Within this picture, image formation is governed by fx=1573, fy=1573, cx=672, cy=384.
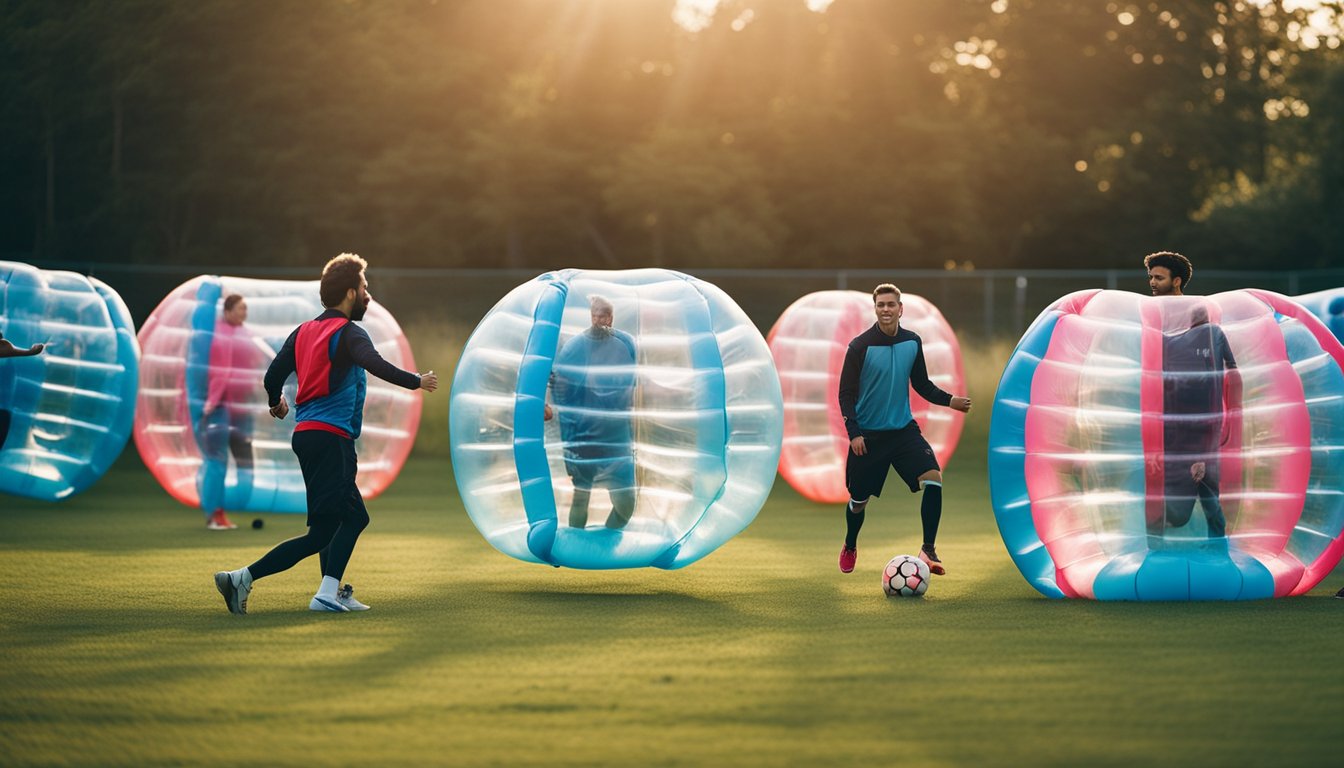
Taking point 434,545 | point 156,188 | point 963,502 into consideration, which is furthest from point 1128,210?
point 434,545

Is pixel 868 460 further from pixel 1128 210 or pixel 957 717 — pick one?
pixel 1128 210

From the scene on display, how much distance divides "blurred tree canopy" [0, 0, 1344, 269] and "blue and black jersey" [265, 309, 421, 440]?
21514 mm

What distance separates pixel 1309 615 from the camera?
26.4 feet

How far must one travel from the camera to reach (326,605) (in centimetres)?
829

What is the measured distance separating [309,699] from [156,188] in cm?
2932

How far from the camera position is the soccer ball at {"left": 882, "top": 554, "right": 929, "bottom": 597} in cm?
879

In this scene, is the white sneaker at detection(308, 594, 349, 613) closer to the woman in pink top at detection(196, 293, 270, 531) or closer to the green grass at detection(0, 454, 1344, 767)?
the green grass at detection(0, 454, 1344, 767)

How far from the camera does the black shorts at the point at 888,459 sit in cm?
955

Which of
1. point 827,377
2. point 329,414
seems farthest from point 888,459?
point 827,377

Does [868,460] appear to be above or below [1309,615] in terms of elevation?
above

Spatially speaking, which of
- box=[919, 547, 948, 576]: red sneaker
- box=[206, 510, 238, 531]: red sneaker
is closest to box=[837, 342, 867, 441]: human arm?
box=[919, 547, 948, 576]: red sneaker

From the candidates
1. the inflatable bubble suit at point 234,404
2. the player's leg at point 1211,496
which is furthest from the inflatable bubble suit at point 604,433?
the inflatable bubble suit at point 234,404

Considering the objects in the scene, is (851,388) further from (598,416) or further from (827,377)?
(827,377)

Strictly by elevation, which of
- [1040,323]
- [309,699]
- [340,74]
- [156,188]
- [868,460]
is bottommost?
[309,699]
